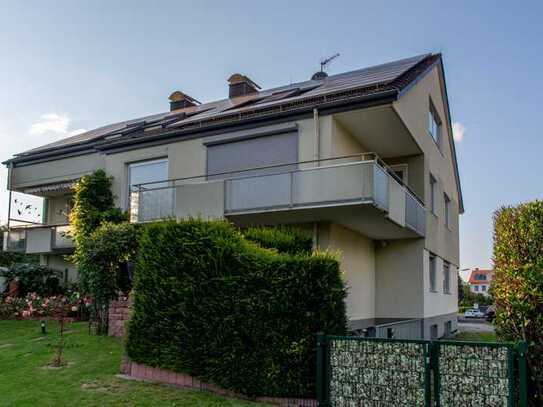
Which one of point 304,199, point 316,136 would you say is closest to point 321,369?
point 304,199

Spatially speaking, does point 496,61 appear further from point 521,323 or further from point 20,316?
point 20,316

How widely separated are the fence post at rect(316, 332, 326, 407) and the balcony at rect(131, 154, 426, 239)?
15.6 feet

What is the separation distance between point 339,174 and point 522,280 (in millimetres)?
5881

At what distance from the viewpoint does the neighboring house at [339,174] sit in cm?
1327

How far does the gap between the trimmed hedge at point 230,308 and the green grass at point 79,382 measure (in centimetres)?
57

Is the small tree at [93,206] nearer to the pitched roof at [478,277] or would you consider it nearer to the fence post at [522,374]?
the fence post at [522,374]

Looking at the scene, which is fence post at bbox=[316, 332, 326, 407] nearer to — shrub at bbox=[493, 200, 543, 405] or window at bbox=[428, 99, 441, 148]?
shrub at bbox=[493, 200, 543, 405]

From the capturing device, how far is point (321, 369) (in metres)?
8.00

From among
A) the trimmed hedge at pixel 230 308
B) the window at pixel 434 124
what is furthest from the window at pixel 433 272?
the trimmed hedge at pixel 230 308

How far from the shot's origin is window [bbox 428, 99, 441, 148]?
2000 cm

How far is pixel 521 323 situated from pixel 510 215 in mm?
1524

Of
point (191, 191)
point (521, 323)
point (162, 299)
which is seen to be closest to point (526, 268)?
point (521, 323)

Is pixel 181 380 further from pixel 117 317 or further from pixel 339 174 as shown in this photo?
pixel 339 174

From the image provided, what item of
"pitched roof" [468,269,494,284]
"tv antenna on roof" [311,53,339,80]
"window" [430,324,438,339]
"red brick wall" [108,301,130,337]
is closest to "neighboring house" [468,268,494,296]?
"pitched roof" [468,269,494,284]
